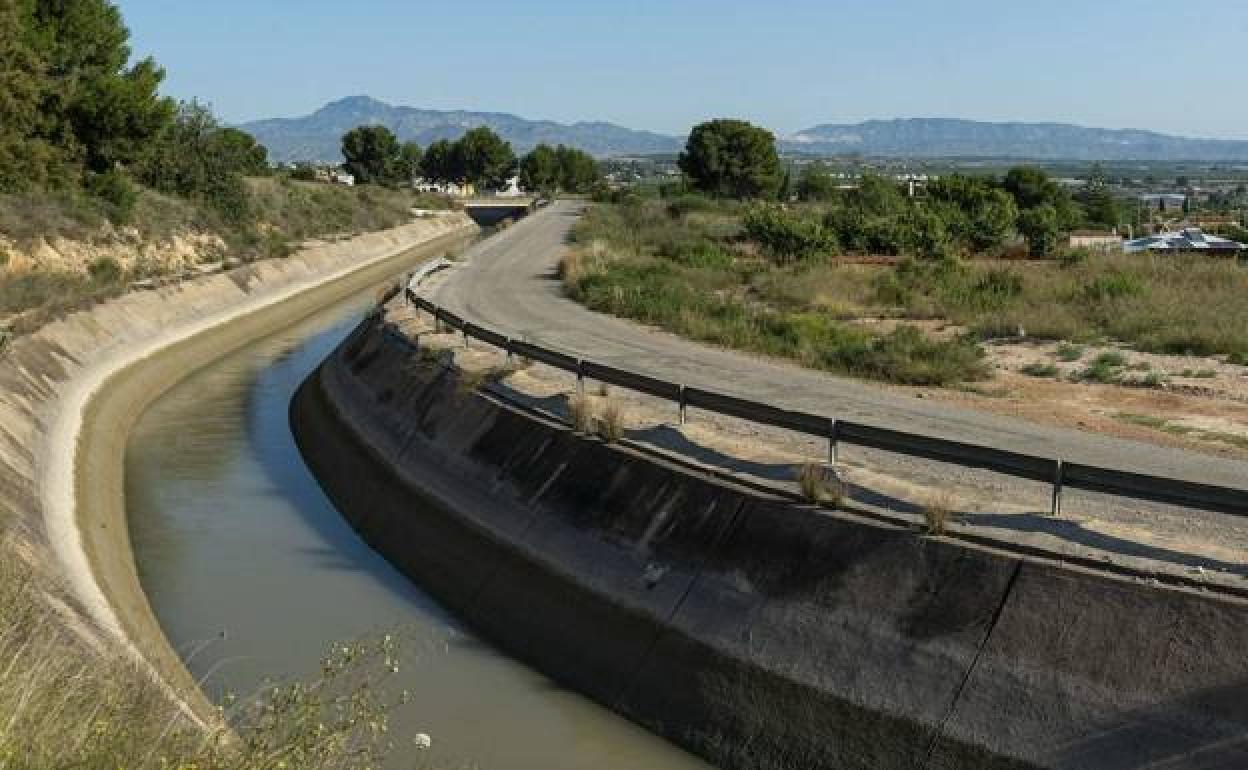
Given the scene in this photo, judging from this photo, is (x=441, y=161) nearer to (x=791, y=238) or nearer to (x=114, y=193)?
(x=114, y=193)

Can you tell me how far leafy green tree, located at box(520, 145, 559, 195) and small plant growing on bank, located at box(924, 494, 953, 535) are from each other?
581 feet

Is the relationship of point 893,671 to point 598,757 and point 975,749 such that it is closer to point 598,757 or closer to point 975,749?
point 975,749

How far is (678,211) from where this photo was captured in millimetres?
83625

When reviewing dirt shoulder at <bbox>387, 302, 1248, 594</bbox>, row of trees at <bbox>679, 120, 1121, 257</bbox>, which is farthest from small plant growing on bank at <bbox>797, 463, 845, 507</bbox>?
row of trees at <bbox>679, 120, 1121, 257</bbox>

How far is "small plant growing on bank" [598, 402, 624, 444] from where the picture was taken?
18.5 meters

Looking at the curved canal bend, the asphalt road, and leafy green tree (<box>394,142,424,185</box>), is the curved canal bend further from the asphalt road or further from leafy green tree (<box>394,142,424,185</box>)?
leafy green tree (<box>394,142,424,185</box>)

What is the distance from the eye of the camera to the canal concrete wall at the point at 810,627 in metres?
10.8

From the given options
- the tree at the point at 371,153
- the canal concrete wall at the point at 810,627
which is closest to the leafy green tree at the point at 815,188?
the tree at the point at 371,153

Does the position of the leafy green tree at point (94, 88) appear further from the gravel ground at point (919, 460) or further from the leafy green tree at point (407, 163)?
the leafy green tree at point (407, 163)

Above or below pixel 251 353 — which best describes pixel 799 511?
above

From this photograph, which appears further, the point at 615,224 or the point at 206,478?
the point at 615,224

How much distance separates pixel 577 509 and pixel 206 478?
11.1 meters

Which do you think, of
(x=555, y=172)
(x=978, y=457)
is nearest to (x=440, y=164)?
(x=555, y=172)

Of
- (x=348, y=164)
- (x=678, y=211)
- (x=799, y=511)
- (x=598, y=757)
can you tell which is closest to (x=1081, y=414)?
(x=799, y=511)
